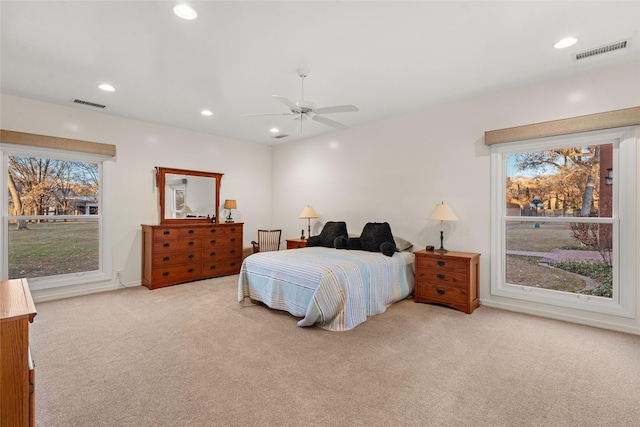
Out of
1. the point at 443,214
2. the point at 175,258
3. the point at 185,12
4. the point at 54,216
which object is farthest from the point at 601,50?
the point at 54,216

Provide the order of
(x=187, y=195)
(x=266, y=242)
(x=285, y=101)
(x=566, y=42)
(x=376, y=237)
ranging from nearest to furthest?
1. (x=566, y=42)
2. (x=285, y=101)
3. (x=376, y=237)
4. (x=187, y=195)
5. (x=266, y=242)

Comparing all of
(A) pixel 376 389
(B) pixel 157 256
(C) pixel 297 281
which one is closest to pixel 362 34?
(C) pixel 297 281

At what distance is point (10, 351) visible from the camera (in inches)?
→ 48.8

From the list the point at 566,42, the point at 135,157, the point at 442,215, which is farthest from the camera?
the point at 135,157

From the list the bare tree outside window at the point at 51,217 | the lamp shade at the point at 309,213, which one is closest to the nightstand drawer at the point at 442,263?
the lamp shade at the point at 309,213

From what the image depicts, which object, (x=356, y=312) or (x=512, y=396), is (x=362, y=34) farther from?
(x=512, y=396)

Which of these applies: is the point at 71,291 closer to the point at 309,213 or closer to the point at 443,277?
the point at 309,213

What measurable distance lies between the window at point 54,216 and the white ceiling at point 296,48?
0.89m

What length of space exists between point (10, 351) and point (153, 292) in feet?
11.4

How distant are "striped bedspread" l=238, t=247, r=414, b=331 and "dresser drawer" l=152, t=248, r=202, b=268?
159 centimetres

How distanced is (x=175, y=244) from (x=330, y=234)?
8.16 ft

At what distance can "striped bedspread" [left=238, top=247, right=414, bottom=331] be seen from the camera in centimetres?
308

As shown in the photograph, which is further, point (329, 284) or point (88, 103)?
point (88, 103)

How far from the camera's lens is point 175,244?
488 centimetres
